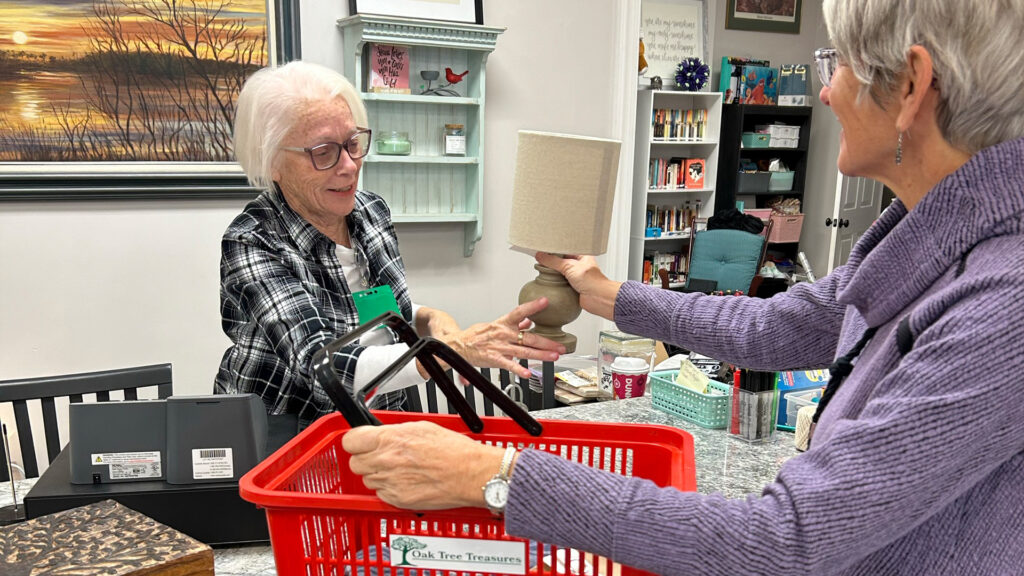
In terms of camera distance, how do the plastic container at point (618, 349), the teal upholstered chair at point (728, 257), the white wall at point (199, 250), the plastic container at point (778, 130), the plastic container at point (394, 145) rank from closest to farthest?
the plastic container at point (618, 349) → the white wall at point (199, 250) → the plastic container at point (394, 145) → the teal upholstered chair at point (728, 257) → the plastic container at point (778, 130)

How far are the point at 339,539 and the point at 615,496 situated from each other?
0.34 metres

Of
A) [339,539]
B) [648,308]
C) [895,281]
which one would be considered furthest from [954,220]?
[339,539]

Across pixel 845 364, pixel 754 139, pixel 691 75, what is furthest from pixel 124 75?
pixel 754 139

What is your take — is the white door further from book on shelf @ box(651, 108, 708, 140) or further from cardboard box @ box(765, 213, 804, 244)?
book on shelf @ box(651, 108, 708, 140)

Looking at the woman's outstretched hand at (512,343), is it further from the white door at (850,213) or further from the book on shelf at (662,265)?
the white door at (850,213)

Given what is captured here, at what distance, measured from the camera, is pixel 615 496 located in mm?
822

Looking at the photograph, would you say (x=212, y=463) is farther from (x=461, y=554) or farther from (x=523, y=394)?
(x=523, y=394)

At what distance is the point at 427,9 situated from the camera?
3684 mm

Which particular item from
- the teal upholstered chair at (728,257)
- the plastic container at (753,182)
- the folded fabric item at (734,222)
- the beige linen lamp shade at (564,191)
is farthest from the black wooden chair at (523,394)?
the plastic container at (753,182)

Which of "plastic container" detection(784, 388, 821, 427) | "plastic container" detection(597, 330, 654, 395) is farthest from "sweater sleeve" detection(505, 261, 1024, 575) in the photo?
"plastic container" detection(597, 330, 654, 395)

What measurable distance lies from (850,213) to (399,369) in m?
6.48

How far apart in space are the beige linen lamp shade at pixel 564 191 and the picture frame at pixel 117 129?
229 cm

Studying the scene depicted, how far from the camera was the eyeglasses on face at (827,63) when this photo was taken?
0.96 m

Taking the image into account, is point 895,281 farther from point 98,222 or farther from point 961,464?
point 98,222
